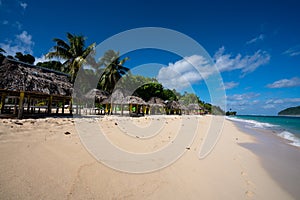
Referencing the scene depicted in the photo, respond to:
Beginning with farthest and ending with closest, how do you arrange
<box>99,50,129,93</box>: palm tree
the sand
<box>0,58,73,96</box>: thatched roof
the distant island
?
the distant island < <box>99,50,129,93</box>: palm tree < <box>0,58,73,96</box>: thatched roof < the sand

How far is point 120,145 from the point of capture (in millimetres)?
3844

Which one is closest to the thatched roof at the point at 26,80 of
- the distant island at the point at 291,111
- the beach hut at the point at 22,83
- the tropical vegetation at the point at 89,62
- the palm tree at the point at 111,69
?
the beach hut at the point at 22,83

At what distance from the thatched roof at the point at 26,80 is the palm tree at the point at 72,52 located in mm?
5708

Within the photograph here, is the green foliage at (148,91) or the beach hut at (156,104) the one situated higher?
the green foliage at (148,91)

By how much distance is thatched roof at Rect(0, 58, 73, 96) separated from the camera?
7840 millimetres

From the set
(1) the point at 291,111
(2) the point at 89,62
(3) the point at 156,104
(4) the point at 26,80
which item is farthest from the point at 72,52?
(1) the point at 291,111

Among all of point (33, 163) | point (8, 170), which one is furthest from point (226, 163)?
point (8, 170)

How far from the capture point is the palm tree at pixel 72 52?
16.0 meters

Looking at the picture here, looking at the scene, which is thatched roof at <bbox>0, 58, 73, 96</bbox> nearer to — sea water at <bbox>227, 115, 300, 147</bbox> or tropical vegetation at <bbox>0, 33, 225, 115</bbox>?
tropical vegetation at <bbox>0, 33, 225, 115</bbox>

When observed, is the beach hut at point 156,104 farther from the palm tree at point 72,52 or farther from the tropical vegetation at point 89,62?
the palm tree at point 72,52

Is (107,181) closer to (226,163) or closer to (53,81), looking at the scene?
(226,163)

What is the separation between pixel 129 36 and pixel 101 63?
13.6 metres

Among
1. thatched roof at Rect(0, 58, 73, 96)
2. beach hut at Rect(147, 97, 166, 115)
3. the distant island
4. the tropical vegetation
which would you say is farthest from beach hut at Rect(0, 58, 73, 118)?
the distant island

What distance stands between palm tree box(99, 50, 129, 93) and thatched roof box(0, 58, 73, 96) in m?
10.1
